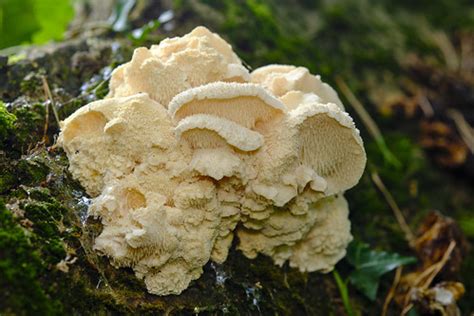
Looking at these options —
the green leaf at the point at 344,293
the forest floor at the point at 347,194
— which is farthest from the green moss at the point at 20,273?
the green leaf at the point at 344,293

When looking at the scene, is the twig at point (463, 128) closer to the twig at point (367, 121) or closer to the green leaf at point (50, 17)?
the twig at point (367, 121)

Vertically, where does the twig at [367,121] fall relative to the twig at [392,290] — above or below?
above

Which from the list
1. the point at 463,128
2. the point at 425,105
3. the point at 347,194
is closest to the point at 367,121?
the point at 425,105

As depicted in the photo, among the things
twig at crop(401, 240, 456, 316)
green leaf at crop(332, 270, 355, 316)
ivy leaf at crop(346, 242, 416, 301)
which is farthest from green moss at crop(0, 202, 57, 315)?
twig at crop(401, 240, 456, 316)

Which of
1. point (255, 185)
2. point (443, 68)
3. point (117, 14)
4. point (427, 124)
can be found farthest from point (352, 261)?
point (443, 68)

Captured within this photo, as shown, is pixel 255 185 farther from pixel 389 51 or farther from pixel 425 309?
pixel 389 51
